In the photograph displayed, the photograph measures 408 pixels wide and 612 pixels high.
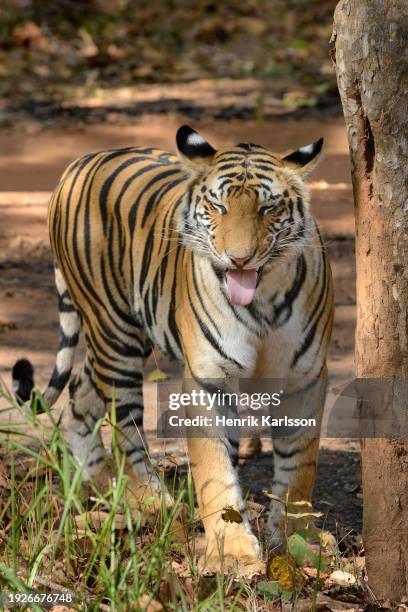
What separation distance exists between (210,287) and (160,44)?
12.1 metres

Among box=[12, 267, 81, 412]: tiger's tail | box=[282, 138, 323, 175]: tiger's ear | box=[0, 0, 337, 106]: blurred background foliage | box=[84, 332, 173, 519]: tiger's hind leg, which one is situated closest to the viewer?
box=[282, 138, 323, 175]: tiger's ear

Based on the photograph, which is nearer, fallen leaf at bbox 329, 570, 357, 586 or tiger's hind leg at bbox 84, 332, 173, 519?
fallen leaf at bbox 329, 570, 357, 586

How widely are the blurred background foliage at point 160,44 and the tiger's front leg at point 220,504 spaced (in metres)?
9.20

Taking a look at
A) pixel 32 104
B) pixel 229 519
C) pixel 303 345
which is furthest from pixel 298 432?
pixel 32 104

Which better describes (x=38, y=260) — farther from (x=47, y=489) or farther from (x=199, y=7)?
(x=199, y=7)

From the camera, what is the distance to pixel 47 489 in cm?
351

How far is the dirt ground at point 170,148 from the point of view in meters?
5.53

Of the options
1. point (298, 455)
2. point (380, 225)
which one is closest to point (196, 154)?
point (380, 225)

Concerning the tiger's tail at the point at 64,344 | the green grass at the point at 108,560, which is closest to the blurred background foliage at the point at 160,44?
the tiger's tail at the point at 64,344

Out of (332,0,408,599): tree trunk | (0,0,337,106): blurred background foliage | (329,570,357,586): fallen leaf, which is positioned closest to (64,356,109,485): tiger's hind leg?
(329,570,357,586): fallen leaf

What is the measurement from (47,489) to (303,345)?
3.99 feet

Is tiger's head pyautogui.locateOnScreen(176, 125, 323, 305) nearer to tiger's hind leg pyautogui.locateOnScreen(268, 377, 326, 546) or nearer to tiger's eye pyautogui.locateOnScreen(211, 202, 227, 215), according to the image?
tiger's eye pyautogui.locateOnScreen(211, 202, 227, 215)

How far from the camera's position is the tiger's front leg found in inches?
158

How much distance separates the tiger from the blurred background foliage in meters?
8.29
